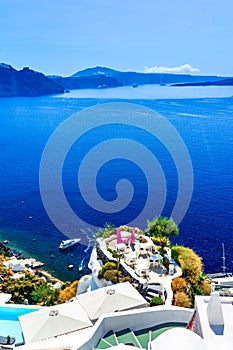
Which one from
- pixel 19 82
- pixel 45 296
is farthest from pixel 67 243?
pixel 19 82

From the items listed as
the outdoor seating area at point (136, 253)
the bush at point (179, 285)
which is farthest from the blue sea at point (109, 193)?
the bush at point (179, 285)

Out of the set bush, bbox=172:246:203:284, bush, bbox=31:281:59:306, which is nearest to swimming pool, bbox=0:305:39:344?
bush, bbox=31:281:59:306

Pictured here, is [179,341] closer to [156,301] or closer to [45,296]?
[156,301]

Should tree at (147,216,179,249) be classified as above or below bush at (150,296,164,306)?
above

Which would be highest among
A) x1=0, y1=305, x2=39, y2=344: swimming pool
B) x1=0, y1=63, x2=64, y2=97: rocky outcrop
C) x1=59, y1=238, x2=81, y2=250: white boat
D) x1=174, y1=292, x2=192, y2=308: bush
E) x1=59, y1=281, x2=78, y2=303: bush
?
x1=0, y1=63, x2=64, y2=97: rocky outcrop

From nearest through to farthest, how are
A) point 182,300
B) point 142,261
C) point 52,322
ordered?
1. point 52,322
2. point 182,300
3. point 142,261

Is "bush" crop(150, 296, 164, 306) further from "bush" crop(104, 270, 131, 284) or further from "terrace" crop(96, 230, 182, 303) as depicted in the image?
"bush" crop(104, 270, 131, 284)

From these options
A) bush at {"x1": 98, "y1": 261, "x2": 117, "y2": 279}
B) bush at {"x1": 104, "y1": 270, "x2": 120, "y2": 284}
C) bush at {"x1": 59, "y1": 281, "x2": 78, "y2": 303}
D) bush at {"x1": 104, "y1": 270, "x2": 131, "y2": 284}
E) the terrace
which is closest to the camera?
the terrace

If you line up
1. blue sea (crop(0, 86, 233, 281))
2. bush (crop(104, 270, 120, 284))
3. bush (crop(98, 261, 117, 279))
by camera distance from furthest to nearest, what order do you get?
1. blue sea (crop(0, 86, 233, 281))
2. bush (crop(98, 261, 117, 279))
3. bush (crop(104, 270, 120, 284))
